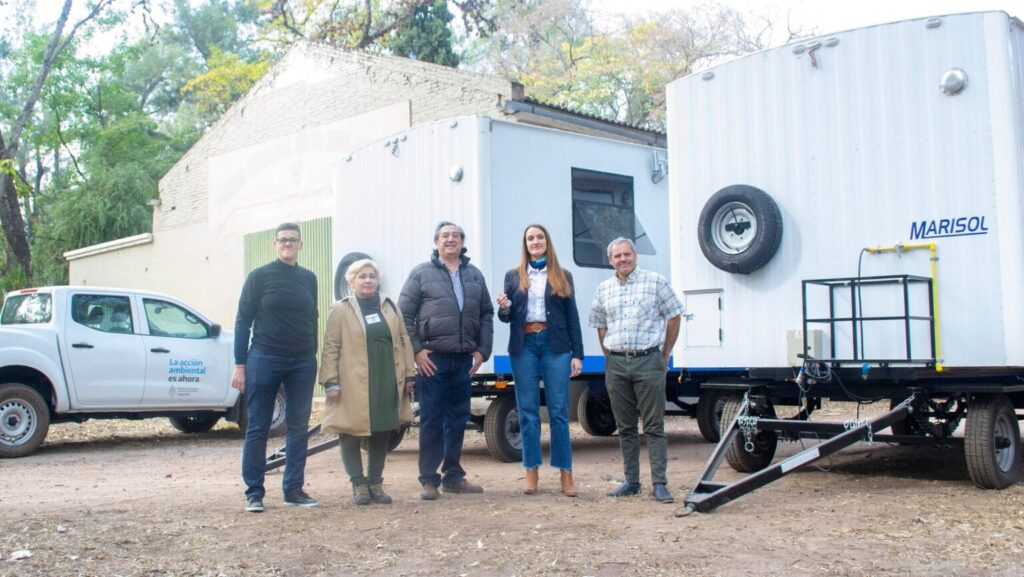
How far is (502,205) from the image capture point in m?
9.05

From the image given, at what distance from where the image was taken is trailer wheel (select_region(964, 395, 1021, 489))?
6781 millimetres

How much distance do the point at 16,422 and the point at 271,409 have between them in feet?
16.4

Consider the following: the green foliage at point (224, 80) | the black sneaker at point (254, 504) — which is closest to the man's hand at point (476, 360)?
the black sneaker at point (254, 504)

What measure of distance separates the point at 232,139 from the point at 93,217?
347 inches

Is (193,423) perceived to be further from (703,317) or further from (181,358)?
(703,317)

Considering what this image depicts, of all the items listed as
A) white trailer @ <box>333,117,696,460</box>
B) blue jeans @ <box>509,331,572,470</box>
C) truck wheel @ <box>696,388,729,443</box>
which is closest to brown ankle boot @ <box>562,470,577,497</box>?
blue jeans @ <box>509,331,572,470</box>

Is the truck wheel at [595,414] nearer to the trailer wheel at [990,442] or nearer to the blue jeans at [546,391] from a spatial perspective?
the blue jeans at [546,391]

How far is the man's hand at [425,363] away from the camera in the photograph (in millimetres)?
6777

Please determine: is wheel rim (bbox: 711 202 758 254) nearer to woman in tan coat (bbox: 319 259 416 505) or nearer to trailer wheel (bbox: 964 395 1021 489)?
trailer wheel (bbox: 964 395 1021 489)

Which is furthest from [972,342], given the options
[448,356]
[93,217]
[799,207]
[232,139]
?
[93,217]

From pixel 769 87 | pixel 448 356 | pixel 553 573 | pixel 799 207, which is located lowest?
pixel 553 573

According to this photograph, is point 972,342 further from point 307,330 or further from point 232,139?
point 232,139

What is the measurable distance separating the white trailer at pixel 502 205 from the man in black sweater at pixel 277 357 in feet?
8.07

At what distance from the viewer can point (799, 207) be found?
7434 millimetres
